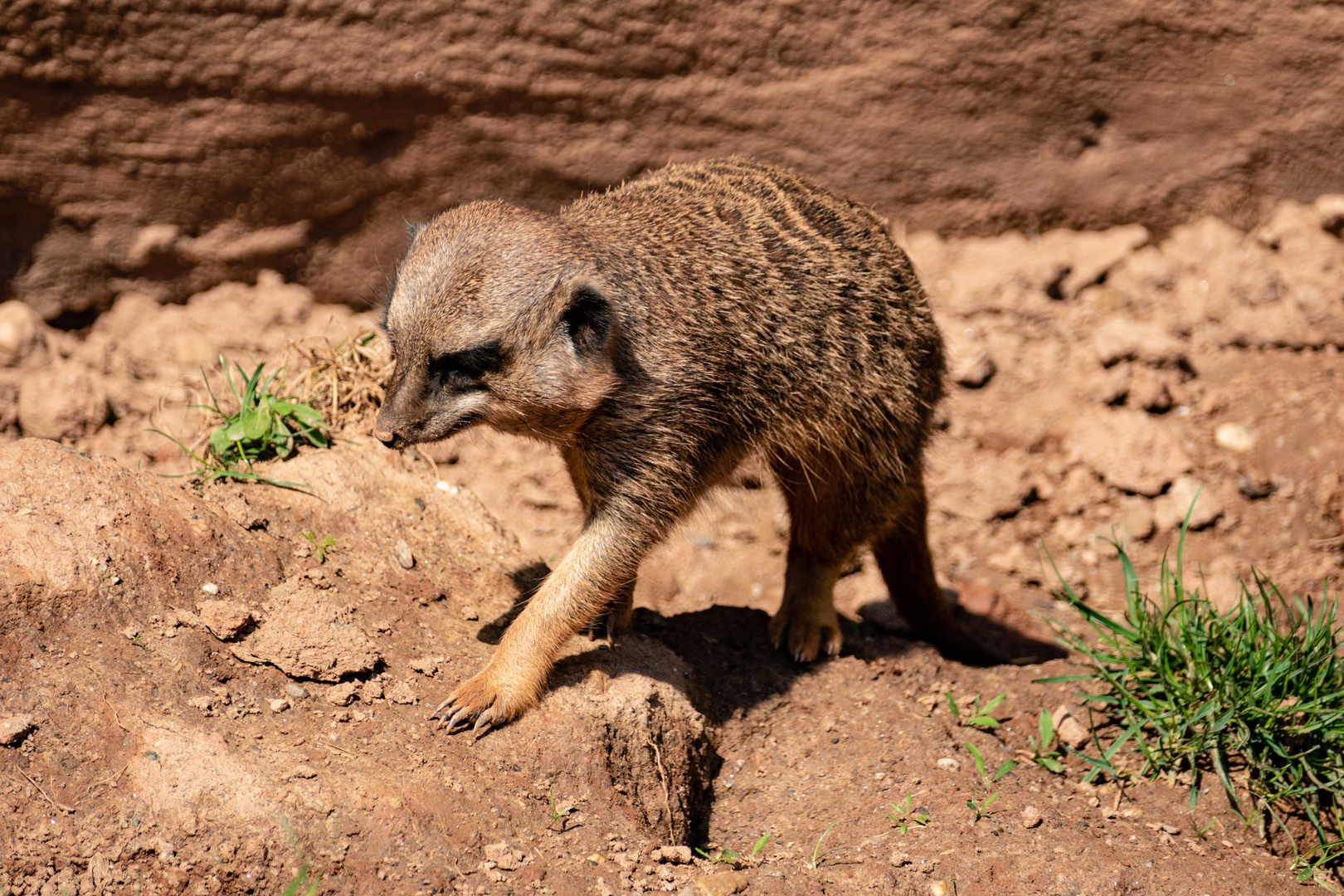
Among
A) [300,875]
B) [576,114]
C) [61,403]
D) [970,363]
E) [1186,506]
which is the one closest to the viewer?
[300,875]

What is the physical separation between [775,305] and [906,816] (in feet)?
5.33

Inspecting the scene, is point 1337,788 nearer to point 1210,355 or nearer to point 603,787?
point 603,787

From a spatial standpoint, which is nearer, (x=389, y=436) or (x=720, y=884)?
(x=720, y=884)

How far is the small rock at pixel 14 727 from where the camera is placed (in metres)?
2.41

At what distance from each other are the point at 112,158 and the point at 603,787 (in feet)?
11.9

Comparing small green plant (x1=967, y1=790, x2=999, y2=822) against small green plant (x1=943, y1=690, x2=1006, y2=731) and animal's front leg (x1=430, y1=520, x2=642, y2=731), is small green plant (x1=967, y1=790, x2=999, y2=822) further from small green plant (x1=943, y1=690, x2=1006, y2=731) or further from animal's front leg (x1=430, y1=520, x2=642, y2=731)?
animal's front leg (x1=430, y1=520, x2=642, y2=731)

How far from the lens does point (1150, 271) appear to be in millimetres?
5758

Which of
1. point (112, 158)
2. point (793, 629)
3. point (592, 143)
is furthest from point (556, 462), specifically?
point (112, 158)

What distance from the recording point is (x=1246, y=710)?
324cm

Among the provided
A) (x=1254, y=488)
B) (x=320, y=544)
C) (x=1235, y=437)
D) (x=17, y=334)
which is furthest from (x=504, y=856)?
(x=1235, y=437)

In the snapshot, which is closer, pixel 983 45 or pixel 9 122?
pixel 9 122

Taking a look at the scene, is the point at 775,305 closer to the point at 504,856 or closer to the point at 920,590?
the point at 920,590

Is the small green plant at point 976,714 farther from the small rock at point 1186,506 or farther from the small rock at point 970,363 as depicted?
the small rock at point 970,363

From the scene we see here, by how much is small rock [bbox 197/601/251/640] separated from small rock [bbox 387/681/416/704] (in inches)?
16.9
